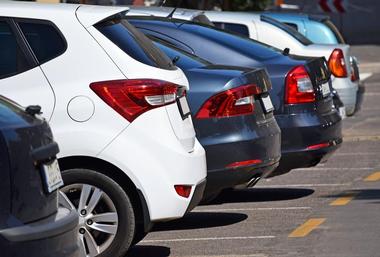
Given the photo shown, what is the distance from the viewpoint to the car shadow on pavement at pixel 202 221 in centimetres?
1104

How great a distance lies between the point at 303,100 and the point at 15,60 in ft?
13.3

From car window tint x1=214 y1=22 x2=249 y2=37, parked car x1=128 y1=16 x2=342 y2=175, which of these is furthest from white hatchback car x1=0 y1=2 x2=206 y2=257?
car window tint x1=214 y1=22 x2=249 y2=37

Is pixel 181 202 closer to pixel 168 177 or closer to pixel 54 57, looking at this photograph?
pixel 168 177

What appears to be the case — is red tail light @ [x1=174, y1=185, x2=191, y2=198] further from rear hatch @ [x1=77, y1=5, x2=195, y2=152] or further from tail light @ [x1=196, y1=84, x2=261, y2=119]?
tail light @ [x1=196, y1=84, x2=261, y2=119]

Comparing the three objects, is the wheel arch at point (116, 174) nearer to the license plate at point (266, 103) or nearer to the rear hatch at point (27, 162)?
the rear hatch at point (27, 162)

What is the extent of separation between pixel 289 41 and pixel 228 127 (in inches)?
254

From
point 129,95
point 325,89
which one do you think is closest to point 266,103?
point 325,89

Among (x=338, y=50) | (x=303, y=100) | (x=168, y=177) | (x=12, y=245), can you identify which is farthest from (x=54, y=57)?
(x=338, y=50)

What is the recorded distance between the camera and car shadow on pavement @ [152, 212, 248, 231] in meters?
11.0

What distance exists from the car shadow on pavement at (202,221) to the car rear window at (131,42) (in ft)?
6.93

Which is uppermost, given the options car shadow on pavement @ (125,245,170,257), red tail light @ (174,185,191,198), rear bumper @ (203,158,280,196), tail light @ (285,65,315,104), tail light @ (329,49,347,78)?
red tail light @ (174,185,191,198)

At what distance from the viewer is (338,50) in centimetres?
1773

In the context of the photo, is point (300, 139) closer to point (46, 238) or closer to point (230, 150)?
point (230, 150)

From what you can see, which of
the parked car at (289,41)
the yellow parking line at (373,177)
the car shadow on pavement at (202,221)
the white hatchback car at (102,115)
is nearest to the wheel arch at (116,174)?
the white hatchback car at (102,115)
